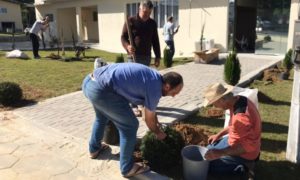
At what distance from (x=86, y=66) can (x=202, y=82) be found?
16.7 feet

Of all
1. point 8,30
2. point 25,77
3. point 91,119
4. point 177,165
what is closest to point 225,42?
point 25,77

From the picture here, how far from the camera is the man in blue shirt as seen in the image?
3354 mm

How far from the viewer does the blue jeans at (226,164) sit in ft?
12.3

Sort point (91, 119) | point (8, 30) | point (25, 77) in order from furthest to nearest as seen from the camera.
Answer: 1. point (8, 30)
2. point (25, 77)
3. point (91, 119)

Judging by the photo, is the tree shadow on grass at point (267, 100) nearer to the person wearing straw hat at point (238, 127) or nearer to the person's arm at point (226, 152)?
the person wearing straw hat at point (238, 127)

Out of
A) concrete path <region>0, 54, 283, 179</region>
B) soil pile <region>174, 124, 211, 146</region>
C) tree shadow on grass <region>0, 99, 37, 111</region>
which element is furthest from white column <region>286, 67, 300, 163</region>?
tree shadow on grass <region>0, 99, 37, 111</region>

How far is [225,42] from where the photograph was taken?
14875 millimetres

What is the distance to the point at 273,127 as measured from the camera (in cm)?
551

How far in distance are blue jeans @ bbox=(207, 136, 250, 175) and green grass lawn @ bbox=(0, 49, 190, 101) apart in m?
4.63

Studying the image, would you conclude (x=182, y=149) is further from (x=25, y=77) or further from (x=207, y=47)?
(x=207, y=47)

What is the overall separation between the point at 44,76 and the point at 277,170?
7.78 meters

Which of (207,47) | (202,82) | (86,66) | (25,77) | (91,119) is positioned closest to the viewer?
(91,119)

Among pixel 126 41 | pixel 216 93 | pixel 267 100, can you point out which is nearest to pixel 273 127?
pixel 267 100

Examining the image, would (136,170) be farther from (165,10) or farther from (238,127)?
(165,10)
